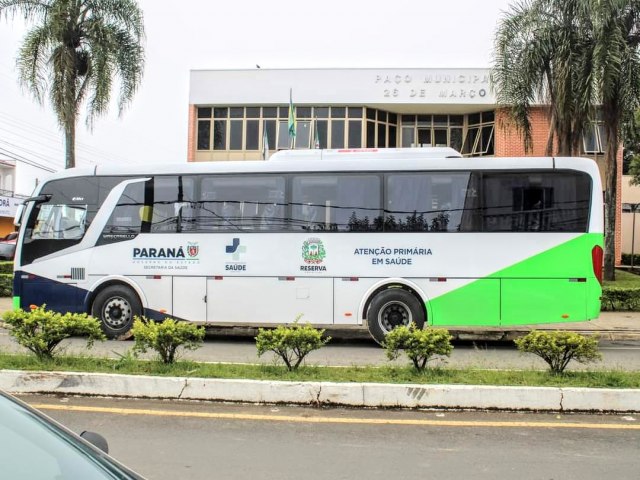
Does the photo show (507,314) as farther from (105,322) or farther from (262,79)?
(262,79)

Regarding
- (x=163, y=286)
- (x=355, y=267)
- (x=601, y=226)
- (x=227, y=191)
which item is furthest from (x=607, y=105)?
(x=163, y=286)

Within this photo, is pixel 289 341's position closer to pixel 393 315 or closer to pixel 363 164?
pixel 393 315

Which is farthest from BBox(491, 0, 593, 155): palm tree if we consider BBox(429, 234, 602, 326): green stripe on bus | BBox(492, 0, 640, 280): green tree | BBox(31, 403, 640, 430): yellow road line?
BBox(31, 403, 640, 430): yellow road line

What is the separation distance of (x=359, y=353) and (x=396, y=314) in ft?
3.66

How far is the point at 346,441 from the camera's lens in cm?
511

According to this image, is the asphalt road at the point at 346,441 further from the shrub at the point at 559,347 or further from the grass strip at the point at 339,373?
the shrub at the point at 559,347

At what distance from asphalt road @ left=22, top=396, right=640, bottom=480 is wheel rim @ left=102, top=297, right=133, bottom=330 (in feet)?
17.3

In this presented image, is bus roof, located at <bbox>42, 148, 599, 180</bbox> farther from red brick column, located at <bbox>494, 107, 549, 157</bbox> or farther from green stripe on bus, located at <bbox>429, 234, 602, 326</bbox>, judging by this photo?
red brick column, located at <bbox>494, 107, 549, 157</bbox>

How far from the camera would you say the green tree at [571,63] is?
602 inches

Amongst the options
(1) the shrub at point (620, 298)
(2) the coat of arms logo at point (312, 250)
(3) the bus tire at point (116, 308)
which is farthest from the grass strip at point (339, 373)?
(1) the shrub at point (620, 298)

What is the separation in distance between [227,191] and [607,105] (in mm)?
11887

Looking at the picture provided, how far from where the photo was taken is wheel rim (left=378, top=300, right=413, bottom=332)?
1084 centimetres

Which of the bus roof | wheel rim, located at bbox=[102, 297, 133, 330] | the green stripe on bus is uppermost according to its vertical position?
the bus roof

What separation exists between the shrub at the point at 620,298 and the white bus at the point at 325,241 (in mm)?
6032
